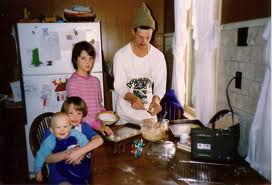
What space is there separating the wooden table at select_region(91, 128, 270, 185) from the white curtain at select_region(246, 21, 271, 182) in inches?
4.5

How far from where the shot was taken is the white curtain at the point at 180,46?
3.01 meters

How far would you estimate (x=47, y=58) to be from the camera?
2.85 m

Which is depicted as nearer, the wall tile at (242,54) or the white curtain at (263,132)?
the white curtain at (263,132)

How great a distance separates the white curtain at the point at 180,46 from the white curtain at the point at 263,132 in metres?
1.68

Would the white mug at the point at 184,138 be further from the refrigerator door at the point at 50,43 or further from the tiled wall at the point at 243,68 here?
the refrigerator door at the point at 50,43

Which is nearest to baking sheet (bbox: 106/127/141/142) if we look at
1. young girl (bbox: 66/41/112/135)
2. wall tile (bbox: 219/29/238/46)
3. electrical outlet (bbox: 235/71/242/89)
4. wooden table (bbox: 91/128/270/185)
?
wooden table (bbox: 91/128/270/185)

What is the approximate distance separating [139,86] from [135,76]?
0.32ft

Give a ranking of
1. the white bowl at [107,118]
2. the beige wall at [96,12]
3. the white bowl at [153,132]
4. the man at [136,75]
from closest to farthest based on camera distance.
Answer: the white bowl at [153,132] < the white bowl at [107,118] < the man at [136,75] < the beige wall at [96,12]

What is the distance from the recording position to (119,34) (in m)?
4.05

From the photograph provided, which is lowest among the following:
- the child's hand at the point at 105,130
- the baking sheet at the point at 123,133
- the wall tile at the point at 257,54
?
the baking sheet at the point at 123,133

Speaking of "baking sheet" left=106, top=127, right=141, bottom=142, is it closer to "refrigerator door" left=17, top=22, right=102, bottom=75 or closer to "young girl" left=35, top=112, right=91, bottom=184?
"young girl" left=35, top=112, right=91, bottom=184

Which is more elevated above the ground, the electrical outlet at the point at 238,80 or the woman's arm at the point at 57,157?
the electrical outlet at the point at 238,80

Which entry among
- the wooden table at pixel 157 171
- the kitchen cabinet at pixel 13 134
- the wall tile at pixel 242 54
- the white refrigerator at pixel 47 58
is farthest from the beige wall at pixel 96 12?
the wooden table at pixel 157 171

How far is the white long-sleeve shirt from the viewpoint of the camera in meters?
2.25
